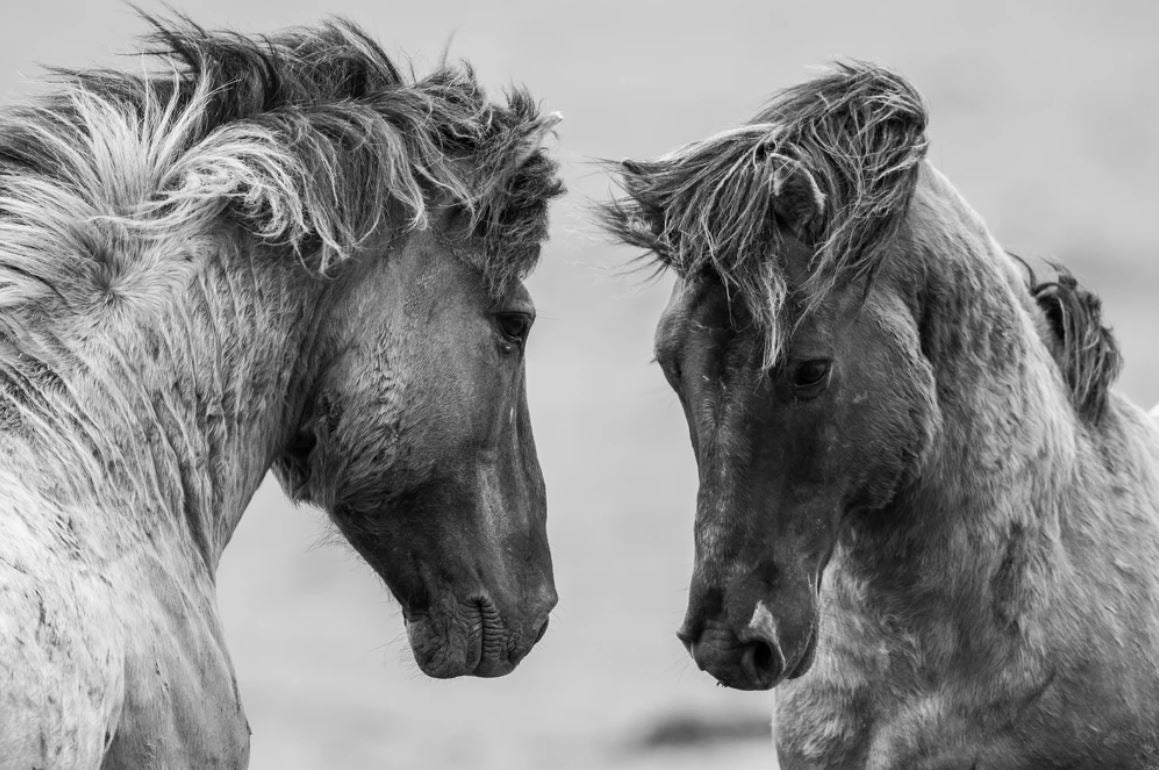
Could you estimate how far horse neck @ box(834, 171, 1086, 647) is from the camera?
3.83 m

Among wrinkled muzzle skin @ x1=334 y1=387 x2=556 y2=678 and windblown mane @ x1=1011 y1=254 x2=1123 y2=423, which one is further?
windblown mane @ x1=1011 y1=254 x2=1123 y2=423

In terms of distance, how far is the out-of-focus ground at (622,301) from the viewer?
1102cm

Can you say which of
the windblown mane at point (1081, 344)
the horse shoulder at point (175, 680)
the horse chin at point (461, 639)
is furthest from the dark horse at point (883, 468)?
the horse shoulder at point (175, 680)

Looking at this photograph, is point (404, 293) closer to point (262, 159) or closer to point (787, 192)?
point (262, 159)

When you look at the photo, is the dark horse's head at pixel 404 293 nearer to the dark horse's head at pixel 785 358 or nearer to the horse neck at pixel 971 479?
the dark horse's head at pixel 785 358

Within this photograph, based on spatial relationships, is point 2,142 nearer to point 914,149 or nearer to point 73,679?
point 73,679

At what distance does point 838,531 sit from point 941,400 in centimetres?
43

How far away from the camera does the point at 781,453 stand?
3.62 metres

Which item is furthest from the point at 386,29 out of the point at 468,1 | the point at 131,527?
the point at 131,527

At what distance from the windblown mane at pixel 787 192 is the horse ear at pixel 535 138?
0.22 metres

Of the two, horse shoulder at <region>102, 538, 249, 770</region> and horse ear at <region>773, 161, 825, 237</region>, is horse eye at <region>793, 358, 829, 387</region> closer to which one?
horse ear at <region>773, 161, 825, 237</region>

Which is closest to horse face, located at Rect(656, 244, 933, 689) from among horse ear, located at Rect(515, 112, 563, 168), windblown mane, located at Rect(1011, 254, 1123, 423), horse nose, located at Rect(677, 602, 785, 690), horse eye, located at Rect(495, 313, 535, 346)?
horse nose, located at Rect(677, 602, 785, 690)

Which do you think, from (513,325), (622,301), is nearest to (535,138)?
(513,325)

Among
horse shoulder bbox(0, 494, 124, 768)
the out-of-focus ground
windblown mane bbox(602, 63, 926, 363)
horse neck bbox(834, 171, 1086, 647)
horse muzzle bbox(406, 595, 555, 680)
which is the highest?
windblown mane bbox(602, 63, 926, 363)
